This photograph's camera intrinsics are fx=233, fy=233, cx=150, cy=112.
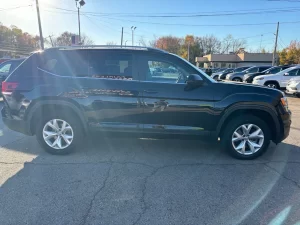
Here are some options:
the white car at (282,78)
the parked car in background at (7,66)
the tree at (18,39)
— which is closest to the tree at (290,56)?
the white car at (282,78)

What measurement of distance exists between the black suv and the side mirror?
2 cm

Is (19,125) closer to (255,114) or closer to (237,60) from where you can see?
(255,114)

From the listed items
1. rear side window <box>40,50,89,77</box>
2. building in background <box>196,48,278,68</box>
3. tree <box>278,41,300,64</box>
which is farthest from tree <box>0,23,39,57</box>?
rear side window <box>40,50,89,77</box>

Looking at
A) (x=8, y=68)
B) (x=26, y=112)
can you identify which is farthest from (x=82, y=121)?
(x=8, y=68)

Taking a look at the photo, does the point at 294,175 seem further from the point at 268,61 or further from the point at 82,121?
the point at 268,61

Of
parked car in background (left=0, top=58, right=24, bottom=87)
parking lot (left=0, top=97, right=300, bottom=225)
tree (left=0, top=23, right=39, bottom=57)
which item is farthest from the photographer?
tree (left=0, top=23, right=39, bottom=57)

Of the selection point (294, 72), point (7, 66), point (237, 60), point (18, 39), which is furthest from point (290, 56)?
point (18, 39)

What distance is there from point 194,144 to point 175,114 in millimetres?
1233

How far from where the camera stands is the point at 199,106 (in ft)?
12.9

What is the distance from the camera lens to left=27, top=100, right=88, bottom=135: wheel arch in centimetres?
409

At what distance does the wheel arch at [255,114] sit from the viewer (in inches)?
155

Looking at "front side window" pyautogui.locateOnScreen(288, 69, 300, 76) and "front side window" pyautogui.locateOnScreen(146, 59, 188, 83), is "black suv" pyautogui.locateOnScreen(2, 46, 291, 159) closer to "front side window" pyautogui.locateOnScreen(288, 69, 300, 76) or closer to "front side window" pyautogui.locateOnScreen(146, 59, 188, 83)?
"front side window" pyautogui.locateOnScreen(146, 59, 188, 83)

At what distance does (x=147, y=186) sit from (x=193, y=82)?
70.5 inches

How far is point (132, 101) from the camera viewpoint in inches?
156
